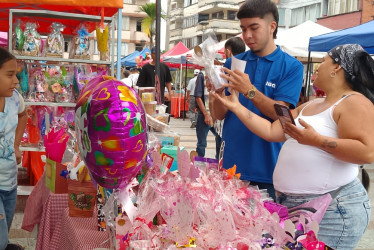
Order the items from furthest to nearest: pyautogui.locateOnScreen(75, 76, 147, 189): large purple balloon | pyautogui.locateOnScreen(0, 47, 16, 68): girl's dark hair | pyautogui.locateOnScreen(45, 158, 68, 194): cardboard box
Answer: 1. pyautogui.locateOnScreen(0, 47, 16, 68): girl's dark hair
2. pyautogui.locateOnScreen(45, 158, 68, 194): cardboard box
3. pyautogui.locateOnScreen(75, 76, 147, 189): large purple balloon

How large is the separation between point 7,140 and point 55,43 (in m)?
1.82

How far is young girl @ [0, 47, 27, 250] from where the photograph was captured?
2.99 meters

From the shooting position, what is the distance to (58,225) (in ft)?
8.20

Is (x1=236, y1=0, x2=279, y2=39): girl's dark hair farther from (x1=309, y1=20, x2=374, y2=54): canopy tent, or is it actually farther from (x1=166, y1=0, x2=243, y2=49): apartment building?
(x1=166, y1=0, x2=243, y2=49): apartment building

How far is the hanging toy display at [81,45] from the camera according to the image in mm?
4672

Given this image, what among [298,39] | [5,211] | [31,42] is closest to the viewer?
[5,211]

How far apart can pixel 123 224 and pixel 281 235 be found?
1.71 feet

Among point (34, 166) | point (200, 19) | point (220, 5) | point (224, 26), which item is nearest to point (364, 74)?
point (34, 166)

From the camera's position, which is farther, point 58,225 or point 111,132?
point 58,225

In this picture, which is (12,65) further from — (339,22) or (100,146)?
(339,22)

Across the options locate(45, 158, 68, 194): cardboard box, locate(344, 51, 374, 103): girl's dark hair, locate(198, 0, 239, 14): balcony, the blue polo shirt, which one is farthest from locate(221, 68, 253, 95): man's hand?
locate(198, 0, 239, 14): balcony

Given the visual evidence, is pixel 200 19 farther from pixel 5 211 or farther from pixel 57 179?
pixel 57 179

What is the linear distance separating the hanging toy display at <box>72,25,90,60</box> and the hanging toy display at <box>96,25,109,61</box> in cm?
14

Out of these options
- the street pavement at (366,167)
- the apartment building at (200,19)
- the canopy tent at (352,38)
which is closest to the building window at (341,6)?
the apartment building at (200,19)
